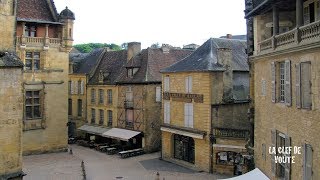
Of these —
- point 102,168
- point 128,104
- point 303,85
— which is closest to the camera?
point 303,85

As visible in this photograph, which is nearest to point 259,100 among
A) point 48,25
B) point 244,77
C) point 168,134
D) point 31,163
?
point 244,77

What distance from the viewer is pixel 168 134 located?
30750 mm

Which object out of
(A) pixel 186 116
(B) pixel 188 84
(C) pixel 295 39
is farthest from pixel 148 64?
(C) pixel 295 39

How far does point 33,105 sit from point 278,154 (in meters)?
23.1

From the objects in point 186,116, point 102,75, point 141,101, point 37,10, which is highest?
point 37,10

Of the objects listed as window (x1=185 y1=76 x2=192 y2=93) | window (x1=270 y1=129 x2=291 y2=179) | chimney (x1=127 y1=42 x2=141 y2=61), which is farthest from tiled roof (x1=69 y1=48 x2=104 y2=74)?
window (x1=270 y1=129 x2=291 y2=179)

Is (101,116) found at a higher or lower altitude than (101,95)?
lower

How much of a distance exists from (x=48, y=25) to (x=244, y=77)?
17470mm

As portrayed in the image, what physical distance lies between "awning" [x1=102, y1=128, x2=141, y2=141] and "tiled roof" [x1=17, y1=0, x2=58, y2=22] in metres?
11.5

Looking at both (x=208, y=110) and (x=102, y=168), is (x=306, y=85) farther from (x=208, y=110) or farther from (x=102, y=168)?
(x=102, y=168)

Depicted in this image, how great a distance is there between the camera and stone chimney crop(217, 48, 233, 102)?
27.4 meters

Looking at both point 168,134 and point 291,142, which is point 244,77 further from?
point 291,142

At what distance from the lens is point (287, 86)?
47.6 feet

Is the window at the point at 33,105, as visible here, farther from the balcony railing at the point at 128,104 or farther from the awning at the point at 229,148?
the awning at the point at 229,148
